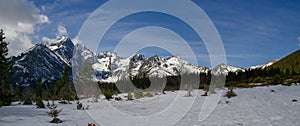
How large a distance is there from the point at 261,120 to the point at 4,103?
14.7m

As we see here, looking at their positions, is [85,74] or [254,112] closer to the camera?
[254,112]

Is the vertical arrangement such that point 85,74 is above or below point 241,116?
above

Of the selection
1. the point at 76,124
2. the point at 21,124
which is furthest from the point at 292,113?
the point at 21,124

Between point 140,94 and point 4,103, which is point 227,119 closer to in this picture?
point 4,103

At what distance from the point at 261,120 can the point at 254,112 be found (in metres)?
2.11

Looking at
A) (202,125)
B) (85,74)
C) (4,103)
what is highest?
(85,74)

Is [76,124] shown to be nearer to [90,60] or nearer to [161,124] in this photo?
[161,124]

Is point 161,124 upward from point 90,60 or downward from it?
downward

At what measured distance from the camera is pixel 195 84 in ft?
130

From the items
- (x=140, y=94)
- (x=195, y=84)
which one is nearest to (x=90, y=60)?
(x=140, y=94)

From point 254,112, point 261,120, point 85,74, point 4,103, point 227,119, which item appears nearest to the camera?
point 261,120

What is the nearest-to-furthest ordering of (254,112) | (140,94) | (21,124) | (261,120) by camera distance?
(21,124) < (261,120) < (254,112) < (140,94)

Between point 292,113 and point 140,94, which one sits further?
point 140,94

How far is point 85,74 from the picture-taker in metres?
35.5
